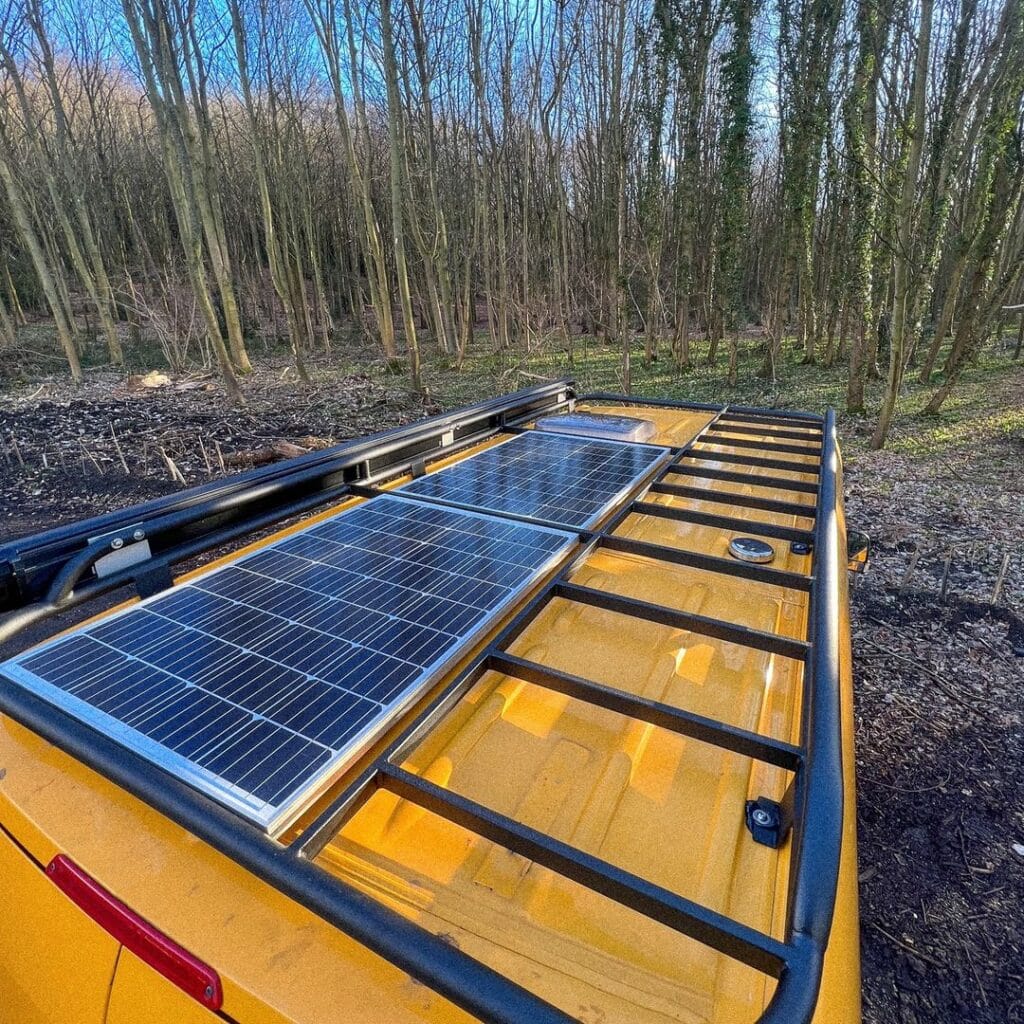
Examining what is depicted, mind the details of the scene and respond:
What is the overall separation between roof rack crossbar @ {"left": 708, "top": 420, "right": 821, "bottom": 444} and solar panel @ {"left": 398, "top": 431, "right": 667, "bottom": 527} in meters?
1.18

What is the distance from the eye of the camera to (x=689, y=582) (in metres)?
2.31

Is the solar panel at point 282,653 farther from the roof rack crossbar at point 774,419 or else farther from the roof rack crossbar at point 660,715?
the roof rack crossbar at point 774,419

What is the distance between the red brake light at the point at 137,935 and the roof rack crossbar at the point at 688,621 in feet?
4.44

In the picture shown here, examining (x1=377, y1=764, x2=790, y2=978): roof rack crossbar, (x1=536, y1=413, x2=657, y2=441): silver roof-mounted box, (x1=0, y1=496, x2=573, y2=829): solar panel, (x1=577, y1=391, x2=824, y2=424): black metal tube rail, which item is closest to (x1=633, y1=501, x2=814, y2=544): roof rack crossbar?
(x1=0, y1=496, x2=573, y2=829): solar panel

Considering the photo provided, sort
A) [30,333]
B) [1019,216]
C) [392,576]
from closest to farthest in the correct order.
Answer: [392,576], [1019,216], [30,333]

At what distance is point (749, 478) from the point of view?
11.0ft

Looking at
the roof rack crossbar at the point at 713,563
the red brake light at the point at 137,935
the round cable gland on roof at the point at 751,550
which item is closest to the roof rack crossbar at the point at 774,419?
the round cable gland on roof at the point at 751,550

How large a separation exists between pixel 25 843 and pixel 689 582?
7.09 ft

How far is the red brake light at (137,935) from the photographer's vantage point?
968 millimetres

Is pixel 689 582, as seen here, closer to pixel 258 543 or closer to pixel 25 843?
pixel 258 543

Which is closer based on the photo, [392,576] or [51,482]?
[392,576]

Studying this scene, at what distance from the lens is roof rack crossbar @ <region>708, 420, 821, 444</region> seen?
4434 mm

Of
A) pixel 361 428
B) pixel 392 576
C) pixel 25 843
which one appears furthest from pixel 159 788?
pixel 361 428

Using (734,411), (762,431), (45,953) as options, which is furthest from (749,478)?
(45,953)
